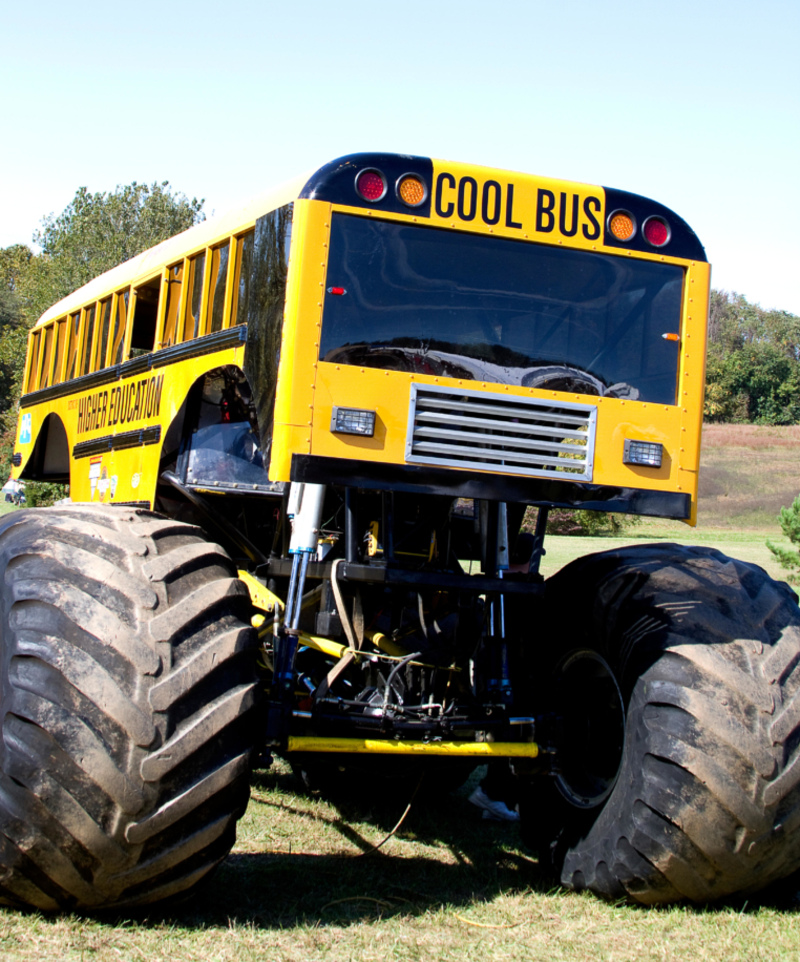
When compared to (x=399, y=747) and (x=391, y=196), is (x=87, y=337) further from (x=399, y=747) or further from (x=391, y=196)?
(x=399, y=747)

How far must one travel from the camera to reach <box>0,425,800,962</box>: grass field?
390 centimetres

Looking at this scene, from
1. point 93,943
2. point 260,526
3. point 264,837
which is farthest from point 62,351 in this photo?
point 93,943

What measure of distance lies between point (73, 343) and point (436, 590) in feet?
17.4

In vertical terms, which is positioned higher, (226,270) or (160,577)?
(226,270)

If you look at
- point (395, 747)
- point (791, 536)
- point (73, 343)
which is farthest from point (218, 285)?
point (791, 536)

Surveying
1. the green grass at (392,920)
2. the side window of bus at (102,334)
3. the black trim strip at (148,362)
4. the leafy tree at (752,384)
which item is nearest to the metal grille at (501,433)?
the black trim strip at (148,362)

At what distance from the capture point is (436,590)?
209 inches

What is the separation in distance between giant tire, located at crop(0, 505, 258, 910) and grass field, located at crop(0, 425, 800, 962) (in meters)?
0.21

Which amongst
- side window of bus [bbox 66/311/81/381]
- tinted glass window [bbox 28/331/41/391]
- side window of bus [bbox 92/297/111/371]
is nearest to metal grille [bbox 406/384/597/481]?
side window of bus [bbox 92/297/111/371]

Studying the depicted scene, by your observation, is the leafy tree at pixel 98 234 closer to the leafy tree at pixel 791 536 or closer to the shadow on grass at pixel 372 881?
the leafy tree at pixel 791 536

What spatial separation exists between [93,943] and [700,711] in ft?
8.15

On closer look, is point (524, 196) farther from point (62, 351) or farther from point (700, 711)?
point (62, 351)

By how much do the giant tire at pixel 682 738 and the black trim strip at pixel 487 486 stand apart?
0.37 m

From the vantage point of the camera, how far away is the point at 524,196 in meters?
5.03
